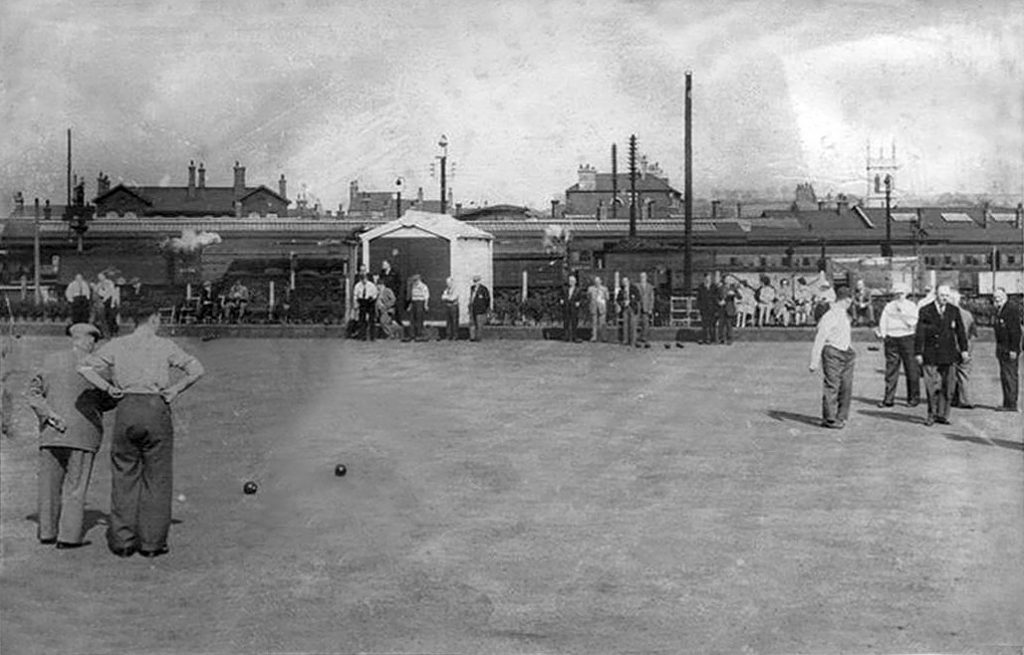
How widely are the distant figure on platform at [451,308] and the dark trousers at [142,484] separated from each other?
34.3ft

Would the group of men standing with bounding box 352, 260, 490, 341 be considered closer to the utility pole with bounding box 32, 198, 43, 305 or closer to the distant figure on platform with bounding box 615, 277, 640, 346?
the distant figure on platform with bounding box 615, 277, 640, 346

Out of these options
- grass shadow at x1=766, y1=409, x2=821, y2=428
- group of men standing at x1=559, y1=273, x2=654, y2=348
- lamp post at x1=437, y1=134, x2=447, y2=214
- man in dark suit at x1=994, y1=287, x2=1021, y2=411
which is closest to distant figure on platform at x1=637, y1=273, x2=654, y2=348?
group of men standing at x1=559, y1=273, x2=654, y2=348

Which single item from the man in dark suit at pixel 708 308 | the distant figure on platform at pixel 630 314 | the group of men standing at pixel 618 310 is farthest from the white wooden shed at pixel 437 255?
the man in dark suit at pixel 708 308

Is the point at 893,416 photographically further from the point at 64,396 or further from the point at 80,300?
the point at 64,396

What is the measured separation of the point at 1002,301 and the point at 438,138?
22.1 ft

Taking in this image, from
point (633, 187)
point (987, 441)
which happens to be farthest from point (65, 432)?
point (633, 187)

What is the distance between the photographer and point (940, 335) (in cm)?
1047

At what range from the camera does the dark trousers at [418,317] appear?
15891 mm

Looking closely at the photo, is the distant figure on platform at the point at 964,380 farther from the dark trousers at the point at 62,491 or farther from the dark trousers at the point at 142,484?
the dark trousers at the point at 62,491

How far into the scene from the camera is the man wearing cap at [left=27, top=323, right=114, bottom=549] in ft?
20.6

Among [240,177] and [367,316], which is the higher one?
[240,177]

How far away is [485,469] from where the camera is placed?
816cm

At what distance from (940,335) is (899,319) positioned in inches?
29.1

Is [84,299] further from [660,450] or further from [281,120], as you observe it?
[660,450]
